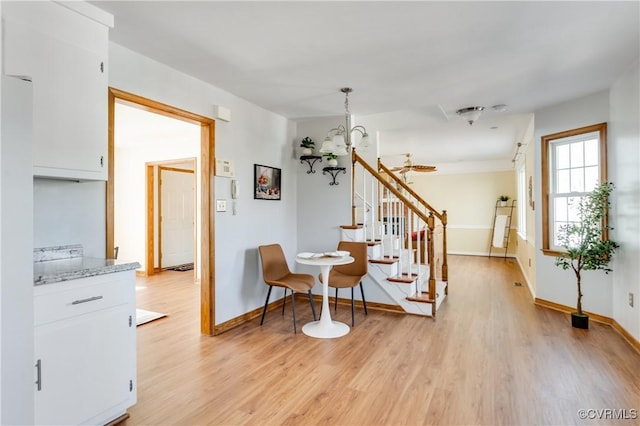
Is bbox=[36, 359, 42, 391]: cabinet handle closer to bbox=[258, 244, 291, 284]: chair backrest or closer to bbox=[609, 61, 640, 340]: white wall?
bbox=[258, 244, 291, 284]: chair backrest

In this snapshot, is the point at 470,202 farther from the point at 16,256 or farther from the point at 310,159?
the point at 16,256

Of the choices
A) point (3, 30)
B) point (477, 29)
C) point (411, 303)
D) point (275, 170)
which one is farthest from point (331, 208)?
point (3, 30)

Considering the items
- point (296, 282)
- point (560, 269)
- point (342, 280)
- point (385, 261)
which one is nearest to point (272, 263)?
point (296, 282)

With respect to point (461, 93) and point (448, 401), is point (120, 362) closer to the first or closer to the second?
point (448, 401)

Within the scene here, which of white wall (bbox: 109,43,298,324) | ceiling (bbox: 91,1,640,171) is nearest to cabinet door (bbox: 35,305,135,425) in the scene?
white wall (bbox: 109,43,298,324)

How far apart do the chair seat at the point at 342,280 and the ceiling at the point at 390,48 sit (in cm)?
196

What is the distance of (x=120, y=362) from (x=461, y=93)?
3741 mm

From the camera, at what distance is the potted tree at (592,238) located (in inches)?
134

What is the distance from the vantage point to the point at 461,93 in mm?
3584

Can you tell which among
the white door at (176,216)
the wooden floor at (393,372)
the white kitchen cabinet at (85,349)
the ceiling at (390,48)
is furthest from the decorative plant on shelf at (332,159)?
the white door at (176,216)

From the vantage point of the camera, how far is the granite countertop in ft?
5.38

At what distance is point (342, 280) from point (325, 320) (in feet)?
1.50

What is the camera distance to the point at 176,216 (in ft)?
22.4

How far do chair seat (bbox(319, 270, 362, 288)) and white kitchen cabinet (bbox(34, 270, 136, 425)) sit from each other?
6.54 feet
